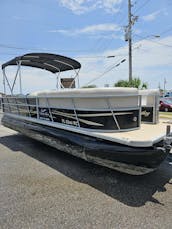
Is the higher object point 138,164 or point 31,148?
point 138,164

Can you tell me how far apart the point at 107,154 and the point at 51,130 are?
1.69 m

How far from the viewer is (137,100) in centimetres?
342

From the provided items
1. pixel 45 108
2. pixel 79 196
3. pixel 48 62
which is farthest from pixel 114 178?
pixel 48 62

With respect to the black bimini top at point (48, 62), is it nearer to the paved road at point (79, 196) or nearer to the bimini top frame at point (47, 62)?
the bimini top frame at point (47, 62)

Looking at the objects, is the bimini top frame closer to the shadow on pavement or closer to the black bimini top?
the black bimini top

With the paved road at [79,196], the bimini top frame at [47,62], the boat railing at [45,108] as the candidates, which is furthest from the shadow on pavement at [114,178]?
the bimini top frame at [47,62]

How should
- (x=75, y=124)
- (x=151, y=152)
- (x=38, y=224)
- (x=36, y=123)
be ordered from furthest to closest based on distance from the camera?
(x=36, y=123)
(x=75, y=124)
(x=151, y=152)
(x=38, y=224)

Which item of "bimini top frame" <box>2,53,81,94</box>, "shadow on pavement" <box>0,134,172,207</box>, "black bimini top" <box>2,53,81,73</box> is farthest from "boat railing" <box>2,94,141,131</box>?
"black bimini top" <box>2,53,81,73</box>

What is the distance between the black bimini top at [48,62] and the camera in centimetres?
556

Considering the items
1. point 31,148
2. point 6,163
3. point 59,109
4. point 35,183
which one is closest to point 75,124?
point 59,109

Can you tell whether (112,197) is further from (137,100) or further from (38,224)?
(137,100)

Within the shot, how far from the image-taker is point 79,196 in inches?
106

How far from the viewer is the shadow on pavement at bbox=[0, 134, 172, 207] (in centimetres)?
268

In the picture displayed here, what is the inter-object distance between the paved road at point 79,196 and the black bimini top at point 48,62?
303cm
